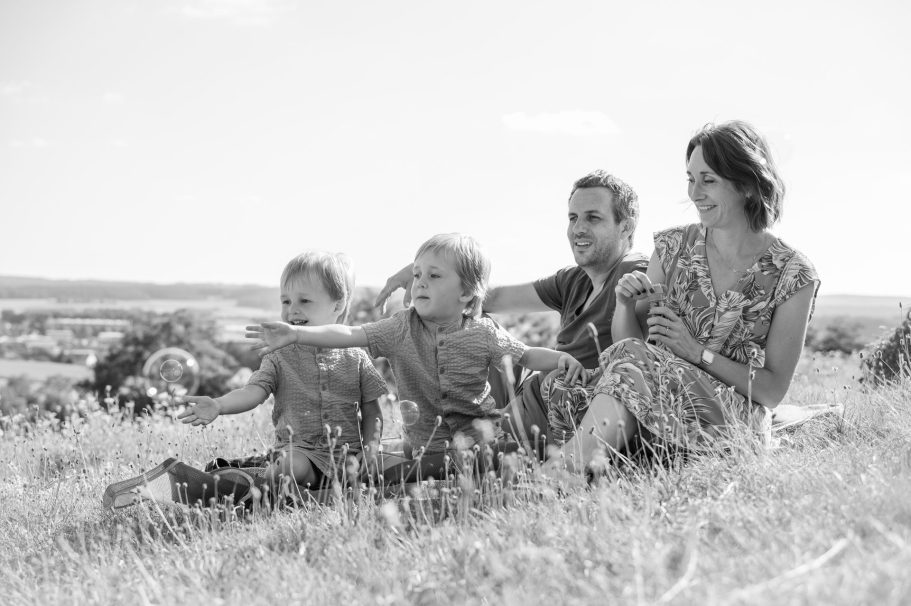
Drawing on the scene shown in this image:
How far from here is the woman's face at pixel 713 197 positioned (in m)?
4.82

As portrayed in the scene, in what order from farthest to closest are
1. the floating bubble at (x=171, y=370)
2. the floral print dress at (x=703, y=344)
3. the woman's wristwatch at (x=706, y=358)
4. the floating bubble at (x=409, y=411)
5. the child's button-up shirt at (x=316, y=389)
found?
the floating bubble at (x=171, y=370), the child's button-up shirt at (x=316, y=389), the floating bubble at (x=409, y=411), the woman's wristwatch at (x=706, y=358), the floral print dress at (x=703, y=344)

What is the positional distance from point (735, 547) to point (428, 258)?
2539mm

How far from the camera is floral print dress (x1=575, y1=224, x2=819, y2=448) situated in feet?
14.2

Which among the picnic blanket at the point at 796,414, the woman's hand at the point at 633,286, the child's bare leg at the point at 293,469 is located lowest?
the child's bare leg at the point at 293,469

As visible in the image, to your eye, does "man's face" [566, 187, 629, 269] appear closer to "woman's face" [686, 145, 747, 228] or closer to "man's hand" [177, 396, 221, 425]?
"woman's face" [686, 145, 747, 228]

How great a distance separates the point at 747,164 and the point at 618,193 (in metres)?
1.03

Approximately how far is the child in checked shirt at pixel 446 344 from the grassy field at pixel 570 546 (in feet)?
3.47

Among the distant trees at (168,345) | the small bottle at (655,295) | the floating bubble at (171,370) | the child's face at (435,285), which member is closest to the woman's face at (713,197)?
the small bottle at (655,295)

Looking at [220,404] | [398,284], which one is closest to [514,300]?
[398,284]

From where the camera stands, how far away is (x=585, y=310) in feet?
18.2

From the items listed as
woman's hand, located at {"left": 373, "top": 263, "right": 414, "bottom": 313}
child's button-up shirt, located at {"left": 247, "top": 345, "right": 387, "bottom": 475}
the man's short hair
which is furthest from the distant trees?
the man's short hair

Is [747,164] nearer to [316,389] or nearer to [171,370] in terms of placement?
[316,389]

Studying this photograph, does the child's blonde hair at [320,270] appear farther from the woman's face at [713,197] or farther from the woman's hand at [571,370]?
the woman's face at [713,197]

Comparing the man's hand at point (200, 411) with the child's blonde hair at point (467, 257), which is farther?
the child's blonde hair at point (467, 257)
